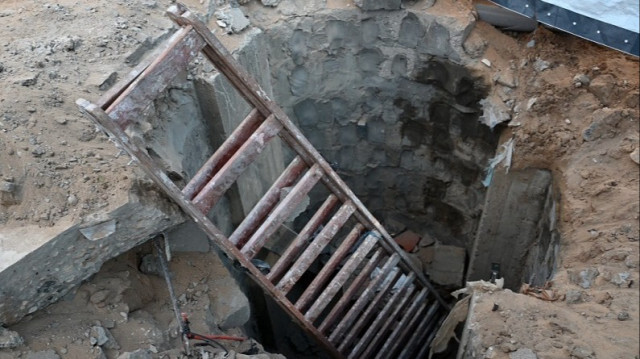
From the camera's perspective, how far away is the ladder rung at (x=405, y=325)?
5.12 m

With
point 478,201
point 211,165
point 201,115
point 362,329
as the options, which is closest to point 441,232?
point 478,201

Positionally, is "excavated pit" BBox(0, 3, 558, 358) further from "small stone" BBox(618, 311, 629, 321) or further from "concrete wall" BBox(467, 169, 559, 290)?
"small stone" BBox(618, 311, 629, 321)

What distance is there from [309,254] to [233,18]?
233cm

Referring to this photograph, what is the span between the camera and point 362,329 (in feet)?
17.4

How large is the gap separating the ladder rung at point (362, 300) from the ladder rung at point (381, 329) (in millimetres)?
185

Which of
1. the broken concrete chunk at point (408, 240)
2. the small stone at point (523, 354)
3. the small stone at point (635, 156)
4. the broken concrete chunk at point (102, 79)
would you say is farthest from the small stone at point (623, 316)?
the broken concrete chunk at point (102, 79)

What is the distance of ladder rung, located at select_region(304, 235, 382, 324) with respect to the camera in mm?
4488

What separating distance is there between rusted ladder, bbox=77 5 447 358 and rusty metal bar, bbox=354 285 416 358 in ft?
0.03

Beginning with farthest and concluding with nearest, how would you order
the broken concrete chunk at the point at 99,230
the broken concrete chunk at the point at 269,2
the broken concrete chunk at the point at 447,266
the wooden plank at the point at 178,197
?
the broken concrete chunk at the point at 447,266 < the broken concrete chunk at the point at 269,2 < the broken concrete chunk at the point at 99,230 < the wooden plank at the point at 178,197

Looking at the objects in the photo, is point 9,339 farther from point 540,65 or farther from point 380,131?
point 540,65

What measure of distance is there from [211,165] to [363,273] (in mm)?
1822

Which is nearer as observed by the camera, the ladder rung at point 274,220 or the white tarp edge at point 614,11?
the ladder rung at point 274,220

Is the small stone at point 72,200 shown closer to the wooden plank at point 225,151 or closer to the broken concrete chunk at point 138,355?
the wooden plank at point 225,151

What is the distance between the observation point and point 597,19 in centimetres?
433
